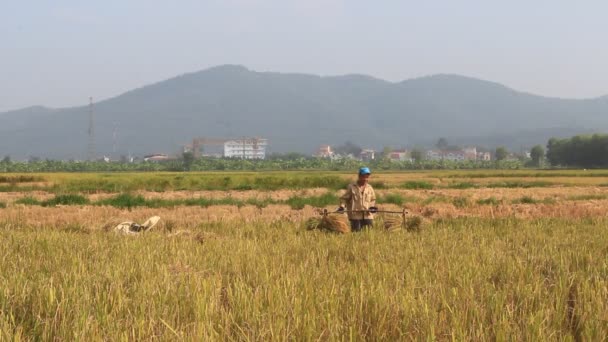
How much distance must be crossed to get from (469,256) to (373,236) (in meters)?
2.54

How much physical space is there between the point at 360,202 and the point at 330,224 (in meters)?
0.70

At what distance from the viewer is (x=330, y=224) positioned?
33.6 ft

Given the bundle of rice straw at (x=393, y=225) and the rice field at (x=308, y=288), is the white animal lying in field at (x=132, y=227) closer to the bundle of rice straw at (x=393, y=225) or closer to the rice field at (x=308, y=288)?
the rice field at (x=308, y=288)

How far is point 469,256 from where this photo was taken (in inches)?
250

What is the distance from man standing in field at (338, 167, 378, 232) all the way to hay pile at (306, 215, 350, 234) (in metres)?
0.22

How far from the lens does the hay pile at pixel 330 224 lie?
394 inches

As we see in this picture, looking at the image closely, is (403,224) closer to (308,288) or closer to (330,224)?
(330,224)

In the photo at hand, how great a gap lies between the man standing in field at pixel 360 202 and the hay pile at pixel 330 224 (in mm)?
222

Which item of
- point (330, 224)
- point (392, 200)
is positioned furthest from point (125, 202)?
point (330, 224)

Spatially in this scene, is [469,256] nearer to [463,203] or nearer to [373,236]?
[373,236]

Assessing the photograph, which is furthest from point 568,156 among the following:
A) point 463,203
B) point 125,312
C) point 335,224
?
point 125,312

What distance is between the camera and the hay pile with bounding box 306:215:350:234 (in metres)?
10.0

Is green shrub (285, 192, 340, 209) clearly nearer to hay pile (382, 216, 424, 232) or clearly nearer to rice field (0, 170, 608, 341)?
hay pile (382, 216, 424, 232)

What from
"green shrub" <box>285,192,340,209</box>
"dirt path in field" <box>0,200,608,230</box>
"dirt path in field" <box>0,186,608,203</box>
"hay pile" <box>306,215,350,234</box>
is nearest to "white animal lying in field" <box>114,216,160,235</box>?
"dirt path in field" <box>0,200,608,230</box>
